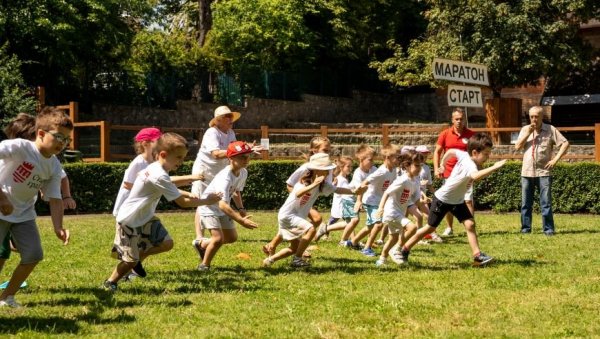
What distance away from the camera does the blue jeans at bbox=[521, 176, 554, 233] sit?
13148 mm

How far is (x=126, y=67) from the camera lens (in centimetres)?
3338

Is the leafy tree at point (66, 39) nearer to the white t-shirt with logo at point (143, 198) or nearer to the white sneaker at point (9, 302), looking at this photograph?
the white t-shirt with logo at point (143, 198)

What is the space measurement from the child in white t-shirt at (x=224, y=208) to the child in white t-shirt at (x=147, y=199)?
3.45ft

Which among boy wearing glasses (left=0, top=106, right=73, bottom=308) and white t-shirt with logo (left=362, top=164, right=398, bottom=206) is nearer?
boy wearing glasses (left=0, top=106, right=73, bottom=308)

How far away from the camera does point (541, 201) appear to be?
13.3m

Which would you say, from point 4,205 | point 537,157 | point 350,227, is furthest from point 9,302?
point 537,157

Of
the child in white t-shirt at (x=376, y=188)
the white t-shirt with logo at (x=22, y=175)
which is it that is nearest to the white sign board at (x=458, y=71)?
the child in white t-shirt at (x=376, y=188)

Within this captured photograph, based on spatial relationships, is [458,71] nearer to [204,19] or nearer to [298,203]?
[298,203]

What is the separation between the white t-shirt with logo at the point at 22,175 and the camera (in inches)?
264

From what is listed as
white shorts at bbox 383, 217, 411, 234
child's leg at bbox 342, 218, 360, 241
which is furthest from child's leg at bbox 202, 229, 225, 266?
child's leg at bbox 342, 218, 360, 241

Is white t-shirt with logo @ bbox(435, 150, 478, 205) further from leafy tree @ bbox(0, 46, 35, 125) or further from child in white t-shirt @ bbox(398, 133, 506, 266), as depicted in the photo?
leafy tree @ bbox(0, 46, 35, 125)

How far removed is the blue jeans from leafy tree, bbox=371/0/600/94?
16.0 m

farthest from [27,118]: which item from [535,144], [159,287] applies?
[535,144]

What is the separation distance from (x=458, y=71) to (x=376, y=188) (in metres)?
3.42
